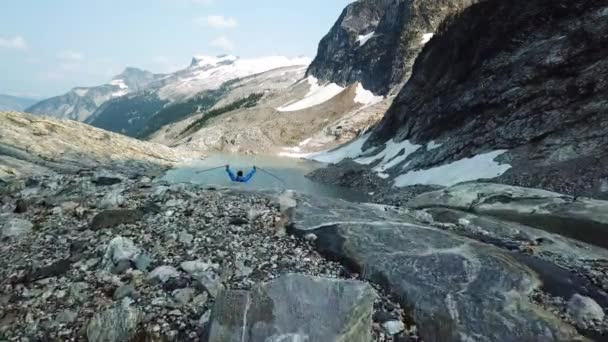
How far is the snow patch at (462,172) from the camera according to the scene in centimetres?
3820

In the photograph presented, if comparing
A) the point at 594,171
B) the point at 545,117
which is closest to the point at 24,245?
the point at 594,171

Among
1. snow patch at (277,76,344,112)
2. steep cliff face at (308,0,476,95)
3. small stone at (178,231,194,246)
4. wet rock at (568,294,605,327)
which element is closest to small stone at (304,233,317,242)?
small stone at (178,231,194,246)

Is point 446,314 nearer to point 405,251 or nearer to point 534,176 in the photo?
point 405,251

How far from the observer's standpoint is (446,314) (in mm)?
8453

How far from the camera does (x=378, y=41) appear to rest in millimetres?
144500

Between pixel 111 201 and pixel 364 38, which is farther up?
pixel 364 38

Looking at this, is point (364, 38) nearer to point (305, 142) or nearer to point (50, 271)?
point (305, 142)

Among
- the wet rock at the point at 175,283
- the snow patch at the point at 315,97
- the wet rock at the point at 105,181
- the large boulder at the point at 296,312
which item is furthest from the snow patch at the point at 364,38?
the large boulder at the point at 296,312

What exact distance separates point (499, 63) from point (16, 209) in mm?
51503

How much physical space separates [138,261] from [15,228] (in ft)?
16.6

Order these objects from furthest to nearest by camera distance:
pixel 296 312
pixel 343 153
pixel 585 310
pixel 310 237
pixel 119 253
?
pixel 343 153 < pixel 310 237 < pixel 119 253 < pixel 585 310 < pixel 296 312

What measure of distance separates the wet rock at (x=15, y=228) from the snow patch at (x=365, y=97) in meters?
124

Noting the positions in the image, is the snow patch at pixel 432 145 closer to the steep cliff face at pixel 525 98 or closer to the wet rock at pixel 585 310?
the steep cliff face at pixel 525 98

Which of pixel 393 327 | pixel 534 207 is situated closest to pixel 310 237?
pixel 393 327
